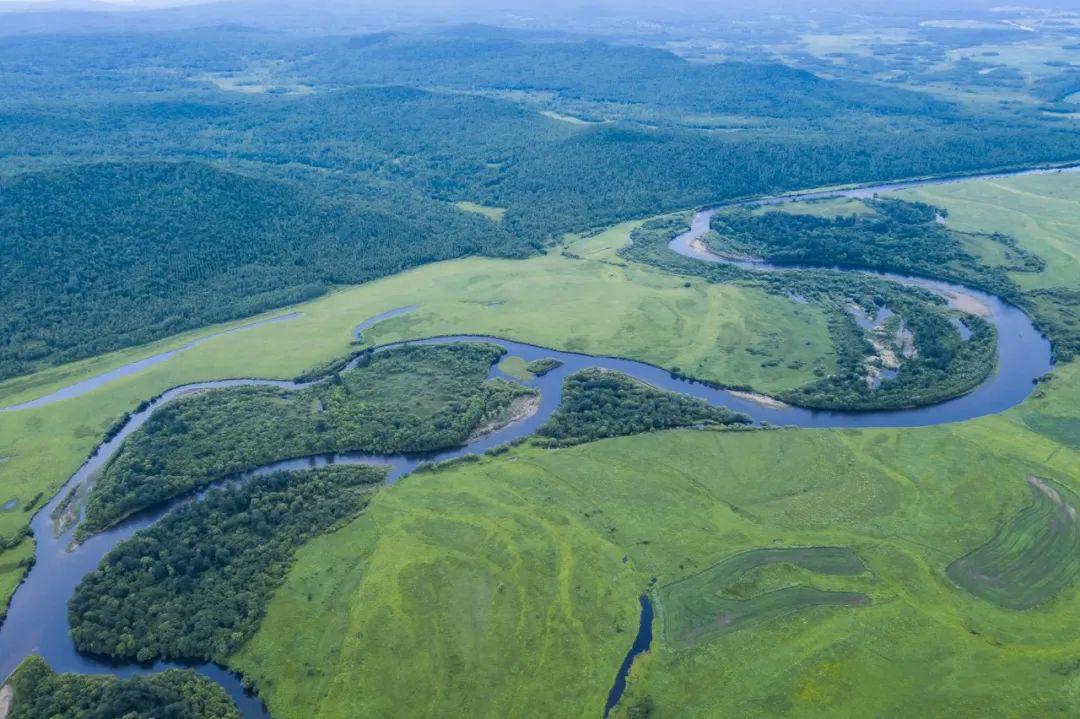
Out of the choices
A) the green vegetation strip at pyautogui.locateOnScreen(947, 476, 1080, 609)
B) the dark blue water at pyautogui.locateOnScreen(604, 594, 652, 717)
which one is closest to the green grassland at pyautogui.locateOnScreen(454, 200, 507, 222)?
the dark blue water at pyautogui.locateOnScreen(604, 594, 652, 717)

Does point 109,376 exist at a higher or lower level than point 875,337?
lower

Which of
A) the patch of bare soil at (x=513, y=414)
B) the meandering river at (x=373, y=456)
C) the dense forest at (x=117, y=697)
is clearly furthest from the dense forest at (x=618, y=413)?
the dense forest at (x=117, y=697)

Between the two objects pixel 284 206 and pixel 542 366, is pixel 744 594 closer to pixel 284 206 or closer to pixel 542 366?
pixel 542 366

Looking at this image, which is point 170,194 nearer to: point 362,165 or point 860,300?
point 362,165

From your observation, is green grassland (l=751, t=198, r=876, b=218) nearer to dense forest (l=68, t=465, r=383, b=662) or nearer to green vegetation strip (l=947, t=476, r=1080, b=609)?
green vegetation strip (l=947, t=476, r=1080, b=609)

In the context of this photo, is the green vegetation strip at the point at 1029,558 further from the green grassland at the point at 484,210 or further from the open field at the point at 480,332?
the green grassland at the point at 484,210

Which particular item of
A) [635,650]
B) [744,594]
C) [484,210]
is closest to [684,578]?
[744,594]
